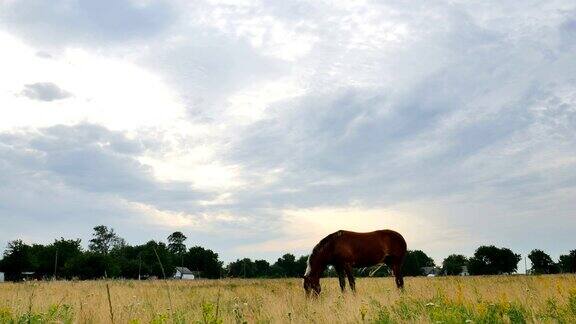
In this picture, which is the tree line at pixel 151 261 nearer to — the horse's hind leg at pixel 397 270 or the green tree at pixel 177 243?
the green tree at pixel 177 243

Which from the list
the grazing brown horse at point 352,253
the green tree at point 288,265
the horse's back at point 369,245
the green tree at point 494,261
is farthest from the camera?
the green tree at point 288,265

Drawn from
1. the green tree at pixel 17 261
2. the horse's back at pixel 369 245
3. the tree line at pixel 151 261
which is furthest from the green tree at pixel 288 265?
the horse's back at pixel 369 245

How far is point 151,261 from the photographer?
105125 millimetres

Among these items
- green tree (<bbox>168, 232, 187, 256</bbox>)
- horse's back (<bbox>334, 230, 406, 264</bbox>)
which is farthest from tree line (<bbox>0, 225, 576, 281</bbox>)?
horse's back (<bbox>334, 230, 406, 264</bbox>)

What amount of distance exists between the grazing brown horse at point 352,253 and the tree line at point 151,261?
42.6 meters

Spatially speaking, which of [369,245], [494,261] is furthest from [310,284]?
[494,261]

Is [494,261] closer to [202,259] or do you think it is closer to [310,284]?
[202,259]

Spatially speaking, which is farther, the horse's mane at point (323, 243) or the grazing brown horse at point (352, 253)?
the horse's mane at point (323, 243)

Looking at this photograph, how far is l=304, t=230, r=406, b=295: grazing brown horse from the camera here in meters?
15.5

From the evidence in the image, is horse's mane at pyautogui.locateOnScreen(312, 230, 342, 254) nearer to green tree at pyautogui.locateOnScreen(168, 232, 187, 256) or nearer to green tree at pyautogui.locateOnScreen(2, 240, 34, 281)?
green tree at pyautogui.locateOnScreen(2, 240, 34, 281)

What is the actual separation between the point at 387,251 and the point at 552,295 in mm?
7715

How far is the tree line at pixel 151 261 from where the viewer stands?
7825 centimetres

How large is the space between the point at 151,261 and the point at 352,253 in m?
96.4

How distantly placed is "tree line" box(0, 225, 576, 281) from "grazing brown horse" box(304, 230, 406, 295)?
4262 centimetres
